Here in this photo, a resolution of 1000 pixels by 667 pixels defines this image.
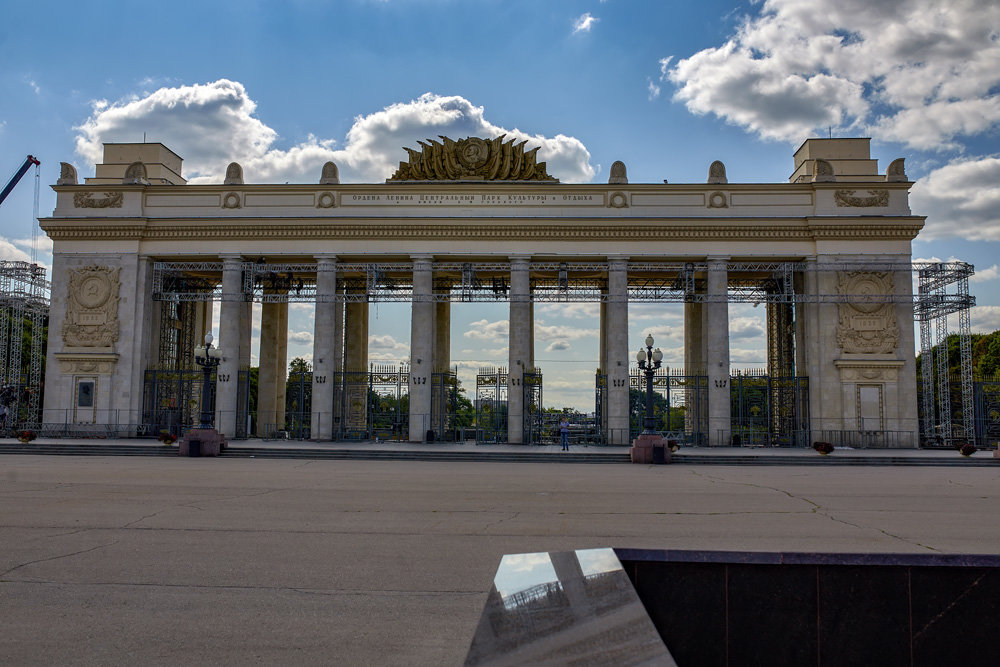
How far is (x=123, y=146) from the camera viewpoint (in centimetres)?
3962

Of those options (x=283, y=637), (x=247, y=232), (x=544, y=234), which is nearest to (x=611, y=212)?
(x=544, y=234)

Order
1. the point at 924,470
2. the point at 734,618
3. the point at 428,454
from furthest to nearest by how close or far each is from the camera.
A: the point at 428,454 → the point at 924,470 → the point at 734,618

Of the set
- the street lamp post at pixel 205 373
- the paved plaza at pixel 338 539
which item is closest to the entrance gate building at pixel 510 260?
the street lamp post at pixel 205 373

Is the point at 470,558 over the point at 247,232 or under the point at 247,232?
under

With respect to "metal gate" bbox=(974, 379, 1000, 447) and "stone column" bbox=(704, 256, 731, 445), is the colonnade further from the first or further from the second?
"metal gate" bbox=(974, 379, 1000, 447)

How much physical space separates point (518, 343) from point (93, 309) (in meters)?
18.9

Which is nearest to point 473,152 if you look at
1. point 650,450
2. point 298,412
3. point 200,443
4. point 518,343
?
point 518,343

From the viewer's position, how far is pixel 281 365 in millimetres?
42719

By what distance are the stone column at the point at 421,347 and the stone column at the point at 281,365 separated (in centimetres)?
954

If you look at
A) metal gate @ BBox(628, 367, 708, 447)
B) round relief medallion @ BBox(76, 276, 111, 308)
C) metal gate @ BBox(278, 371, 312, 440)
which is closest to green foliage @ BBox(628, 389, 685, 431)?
metal gate @ BBox(628, 367, 708, 447)

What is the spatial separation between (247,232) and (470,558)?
30.4 metres

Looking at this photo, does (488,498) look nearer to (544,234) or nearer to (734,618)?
(734,618)

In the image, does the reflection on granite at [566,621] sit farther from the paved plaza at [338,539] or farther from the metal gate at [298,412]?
the metal gate at [298,412]

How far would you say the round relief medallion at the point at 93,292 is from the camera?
36.6 m
